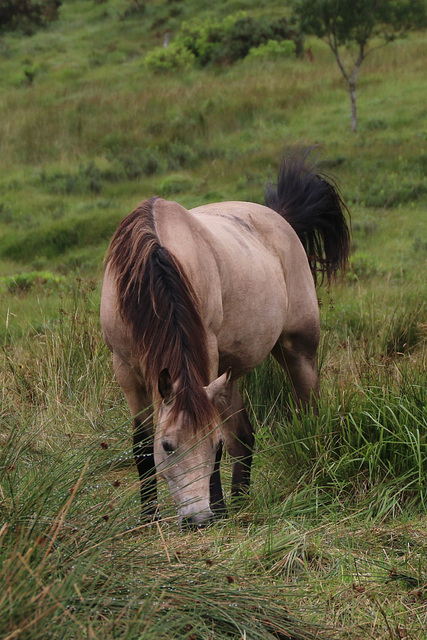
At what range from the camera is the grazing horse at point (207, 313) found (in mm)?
3154

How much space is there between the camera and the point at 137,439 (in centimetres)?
394

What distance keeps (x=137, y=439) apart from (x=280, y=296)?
1376mm

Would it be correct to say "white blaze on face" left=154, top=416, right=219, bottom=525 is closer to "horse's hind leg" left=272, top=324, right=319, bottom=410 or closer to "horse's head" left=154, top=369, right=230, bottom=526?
"horse's head" left=154, top=369, right=230, bottom=526

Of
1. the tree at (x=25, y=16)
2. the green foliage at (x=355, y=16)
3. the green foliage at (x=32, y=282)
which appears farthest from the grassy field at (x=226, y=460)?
the tree at (x=25, y=16)

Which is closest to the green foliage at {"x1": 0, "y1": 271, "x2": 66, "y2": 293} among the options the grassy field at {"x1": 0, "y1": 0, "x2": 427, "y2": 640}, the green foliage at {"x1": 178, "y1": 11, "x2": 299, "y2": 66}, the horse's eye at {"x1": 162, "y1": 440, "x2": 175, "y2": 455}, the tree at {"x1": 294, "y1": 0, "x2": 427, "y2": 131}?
the grassy field at {"x1": 0, "y1": 0, "x2": 427, "y2": 640}

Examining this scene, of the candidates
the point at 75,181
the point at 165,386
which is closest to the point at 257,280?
the point at 165,386

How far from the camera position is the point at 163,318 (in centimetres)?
330

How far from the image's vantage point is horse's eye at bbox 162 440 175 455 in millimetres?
3141

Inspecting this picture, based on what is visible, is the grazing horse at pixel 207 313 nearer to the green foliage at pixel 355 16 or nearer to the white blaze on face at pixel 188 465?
the white blaze on face at pixel 188 465

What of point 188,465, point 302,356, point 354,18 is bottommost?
point 302,356

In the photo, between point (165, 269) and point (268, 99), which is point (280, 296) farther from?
point (268, 99)

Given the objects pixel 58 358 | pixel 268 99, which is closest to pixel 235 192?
pixel 268 99

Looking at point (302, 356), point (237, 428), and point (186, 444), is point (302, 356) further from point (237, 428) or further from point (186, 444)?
point (186, 444)

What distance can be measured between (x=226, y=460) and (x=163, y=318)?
133 centimetres
